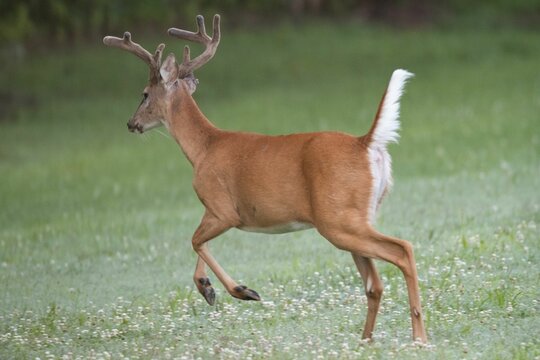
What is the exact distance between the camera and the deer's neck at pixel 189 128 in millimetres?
8953

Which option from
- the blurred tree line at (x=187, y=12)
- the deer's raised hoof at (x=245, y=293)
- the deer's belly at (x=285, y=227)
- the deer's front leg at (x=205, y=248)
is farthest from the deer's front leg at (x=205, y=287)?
the blurred tree line at (x=187, y=12)

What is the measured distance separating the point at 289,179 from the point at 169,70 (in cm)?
184

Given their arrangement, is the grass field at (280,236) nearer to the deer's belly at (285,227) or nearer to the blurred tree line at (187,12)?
the deer's belly at (285,227)

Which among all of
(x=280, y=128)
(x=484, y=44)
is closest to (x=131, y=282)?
(x=280, y=128)

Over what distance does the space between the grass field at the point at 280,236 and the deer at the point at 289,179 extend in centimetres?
55

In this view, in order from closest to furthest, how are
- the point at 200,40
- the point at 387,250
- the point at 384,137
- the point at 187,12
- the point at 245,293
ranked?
1. the point at 387,250
2. the point at 384,137
3. the point at 245,293
4. the point at 200,40
5. the point at 187,12

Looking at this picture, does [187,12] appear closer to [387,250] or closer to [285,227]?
[285,227]

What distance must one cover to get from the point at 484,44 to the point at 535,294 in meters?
20.6

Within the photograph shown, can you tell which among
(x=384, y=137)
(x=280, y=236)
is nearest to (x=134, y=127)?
(x=384, y=137)

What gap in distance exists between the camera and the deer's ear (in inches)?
360

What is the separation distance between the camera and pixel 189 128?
908cm

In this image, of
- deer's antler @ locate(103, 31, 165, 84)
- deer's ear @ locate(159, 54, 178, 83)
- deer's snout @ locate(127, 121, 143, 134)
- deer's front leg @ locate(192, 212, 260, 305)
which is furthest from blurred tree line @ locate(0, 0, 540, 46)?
deer's front leg @ locate(192, 212, 260, 305)

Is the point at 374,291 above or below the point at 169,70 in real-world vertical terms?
below

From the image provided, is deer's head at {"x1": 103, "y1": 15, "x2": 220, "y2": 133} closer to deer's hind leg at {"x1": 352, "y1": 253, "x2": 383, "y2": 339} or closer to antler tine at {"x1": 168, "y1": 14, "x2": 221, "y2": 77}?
antler tine at {"x1": 168, "y1": 14, "x2": 221, "y2": 77}
